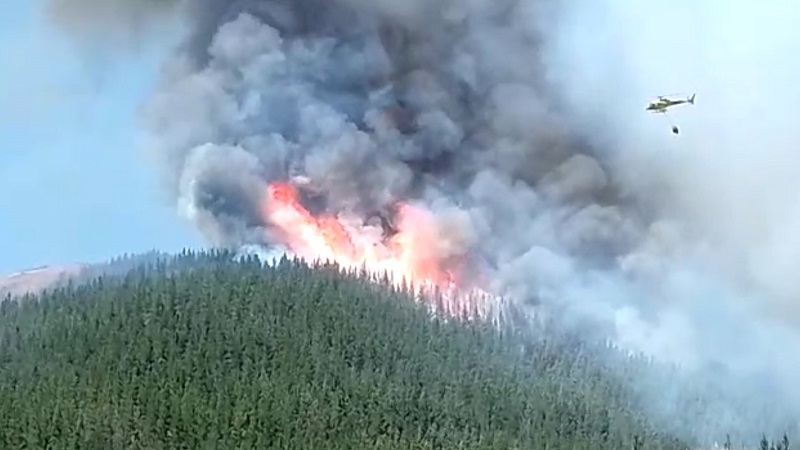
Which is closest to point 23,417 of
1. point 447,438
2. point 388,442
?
point 388,442

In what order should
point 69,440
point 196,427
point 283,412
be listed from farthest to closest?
point 283,412 → point 196,427 → point 69,440

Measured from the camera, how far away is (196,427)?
17488 cm

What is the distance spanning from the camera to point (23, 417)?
168250 mm

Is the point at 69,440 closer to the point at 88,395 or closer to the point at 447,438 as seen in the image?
the point at 88,395

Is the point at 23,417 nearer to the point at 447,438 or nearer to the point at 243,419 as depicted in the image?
the point at 243,419

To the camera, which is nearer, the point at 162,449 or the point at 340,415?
the point at 162,449

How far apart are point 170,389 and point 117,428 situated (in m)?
20.1

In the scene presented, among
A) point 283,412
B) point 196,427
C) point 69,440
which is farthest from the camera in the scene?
point 283,412

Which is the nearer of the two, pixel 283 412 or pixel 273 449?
pixel 273 449

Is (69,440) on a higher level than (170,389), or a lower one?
lower

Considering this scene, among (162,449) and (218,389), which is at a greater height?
(218,389)

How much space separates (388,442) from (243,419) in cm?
1955

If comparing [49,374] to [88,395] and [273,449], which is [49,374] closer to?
[88,395]

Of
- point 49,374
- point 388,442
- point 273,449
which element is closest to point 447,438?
point 388,442
